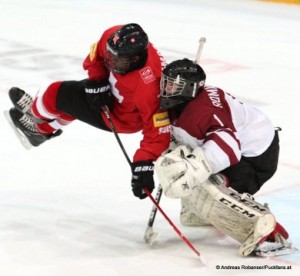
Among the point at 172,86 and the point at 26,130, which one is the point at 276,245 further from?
the point at 26,130

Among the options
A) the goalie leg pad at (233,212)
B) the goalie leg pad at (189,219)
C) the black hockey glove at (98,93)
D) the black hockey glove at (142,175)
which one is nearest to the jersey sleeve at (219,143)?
the goalie leg pad at (233,212)

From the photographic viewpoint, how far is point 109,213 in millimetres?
3357

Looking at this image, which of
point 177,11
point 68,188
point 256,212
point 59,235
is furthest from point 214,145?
point 177,11

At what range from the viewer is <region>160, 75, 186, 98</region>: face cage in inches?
114

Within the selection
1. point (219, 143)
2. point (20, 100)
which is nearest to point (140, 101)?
point (219, 143)

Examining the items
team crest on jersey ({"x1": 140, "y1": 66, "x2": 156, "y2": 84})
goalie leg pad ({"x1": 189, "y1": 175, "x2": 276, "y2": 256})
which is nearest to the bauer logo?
team crest on jersey ({"x1": 140, "y1": 66, "x2": 156, "y2": 84})

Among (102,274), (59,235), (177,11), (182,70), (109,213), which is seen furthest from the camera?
(177,11)

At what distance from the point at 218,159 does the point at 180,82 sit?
12.5 inches

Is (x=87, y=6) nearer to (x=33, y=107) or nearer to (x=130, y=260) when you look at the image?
(x=33, y=107)

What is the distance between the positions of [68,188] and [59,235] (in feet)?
1.82

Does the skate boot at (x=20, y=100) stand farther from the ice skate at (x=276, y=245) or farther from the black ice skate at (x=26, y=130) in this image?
the ice skate at (x=276, y=245)

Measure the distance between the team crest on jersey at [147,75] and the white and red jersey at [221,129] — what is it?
180 mm

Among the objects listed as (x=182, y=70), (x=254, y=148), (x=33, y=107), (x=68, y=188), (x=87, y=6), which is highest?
(x=182, y=70)

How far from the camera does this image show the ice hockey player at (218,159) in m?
2.79
